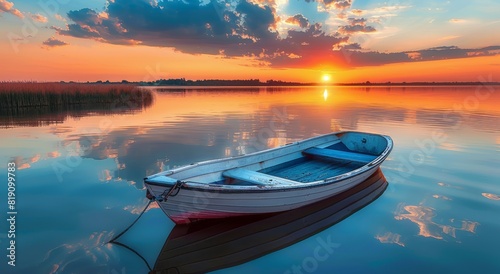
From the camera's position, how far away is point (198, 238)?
19.0 ft

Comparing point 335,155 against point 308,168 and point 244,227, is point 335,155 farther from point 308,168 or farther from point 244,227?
point 244,227

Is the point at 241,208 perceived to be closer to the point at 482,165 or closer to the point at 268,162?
the point at 268,162

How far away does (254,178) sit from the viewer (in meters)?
6.73

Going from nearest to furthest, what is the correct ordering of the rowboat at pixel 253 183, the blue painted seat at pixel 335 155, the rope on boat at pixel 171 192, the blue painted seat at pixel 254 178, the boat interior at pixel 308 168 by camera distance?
the rope on boat at pixel 171 192, the rowboat at pixel 253 183, the blue painted seat at pixel 254 178, the boat interior at pixel 308 168, the blue painted seat at pixel 335 155

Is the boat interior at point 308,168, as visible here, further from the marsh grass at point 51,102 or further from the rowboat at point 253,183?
the marsh grass at point 51,102

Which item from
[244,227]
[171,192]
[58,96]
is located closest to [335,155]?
[244,227]

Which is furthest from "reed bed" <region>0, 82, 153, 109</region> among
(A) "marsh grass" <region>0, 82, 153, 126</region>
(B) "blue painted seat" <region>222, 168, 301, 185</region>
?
(B) "blue painted seat" <region>222, 168, 301, 185</region>

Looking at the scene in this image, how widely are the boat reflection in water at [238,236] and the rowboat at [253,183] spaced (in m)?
0.29

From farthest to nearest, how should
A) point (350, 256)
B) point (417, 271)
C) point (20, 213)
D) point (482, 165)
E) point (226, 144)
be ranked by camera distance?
1. point (226, 144)
2. point (482, 165)
3. point (20, 213)
4. point (350, 256)
5. point (417, 271)

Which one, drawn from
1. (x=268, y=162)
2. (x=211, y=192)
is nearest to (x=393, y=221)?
(x=268, y=162)

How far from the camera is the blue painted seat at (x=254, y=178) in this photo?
21.3ft

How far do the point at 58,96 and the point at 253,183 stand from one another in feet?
90.0

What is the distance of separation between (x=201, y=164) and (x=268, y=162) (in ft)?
8.23

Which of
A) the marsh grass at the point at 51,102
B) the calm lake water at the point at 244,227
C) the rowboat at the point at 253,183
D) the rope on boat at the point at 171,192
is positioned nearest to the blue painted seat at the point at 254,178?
the rowboat at the point at 253,183
